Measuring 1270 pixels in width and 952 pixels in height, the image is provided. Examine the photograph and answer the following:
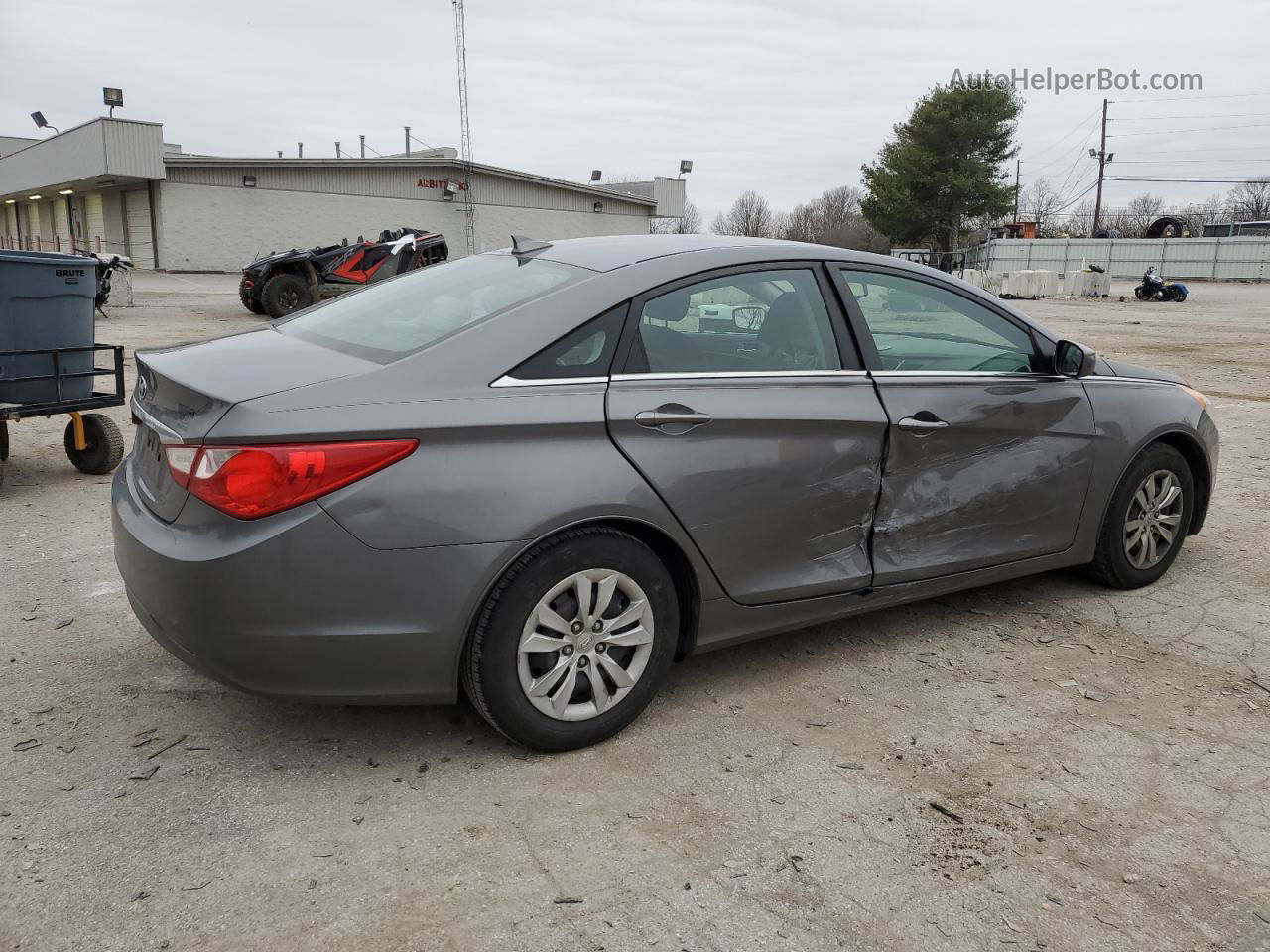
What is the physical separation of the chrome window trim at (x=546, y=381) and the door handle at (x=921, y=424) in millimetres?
1172

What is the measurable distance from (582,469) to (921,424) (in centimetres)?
138

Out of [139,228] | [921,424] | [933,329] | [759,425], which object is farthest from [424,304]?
[139,228]

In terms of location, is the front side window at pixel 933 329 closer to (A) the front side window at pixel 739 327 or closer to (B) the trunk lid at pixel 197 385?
(A) the front side window at pixel 739 327

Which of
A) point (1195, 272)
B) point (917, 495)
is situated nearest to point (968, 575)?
point (917, 495)

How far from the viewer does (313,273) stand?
58.3 ft

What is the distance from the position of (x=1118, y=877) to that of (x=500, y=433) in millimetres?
1924

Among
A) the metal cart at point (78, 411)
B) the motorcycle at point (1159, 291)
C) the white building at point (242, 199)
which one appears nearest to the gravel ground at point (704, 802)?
the metal cart at point (78, 411)

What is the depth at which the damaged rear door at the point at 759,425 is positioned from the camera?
3088 millimetres

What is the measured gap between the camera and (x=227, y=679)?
2732mm

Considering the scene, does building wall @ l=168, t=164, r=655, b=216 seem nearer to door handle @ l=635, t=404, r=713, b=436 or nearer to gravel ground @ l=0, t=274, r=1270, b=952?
gravel ground @ l=0, t=274, r=1270, b=952

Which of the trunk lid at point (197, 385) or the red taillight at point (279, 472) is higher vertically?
the trunk lid at point (197, 385)

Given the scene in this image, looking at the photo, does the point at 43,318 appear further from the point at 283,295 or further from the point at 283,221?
the point at 283,221

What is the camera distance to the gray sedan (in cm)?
266

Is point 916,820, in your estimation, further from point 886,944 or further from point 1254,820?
point 1254,820
